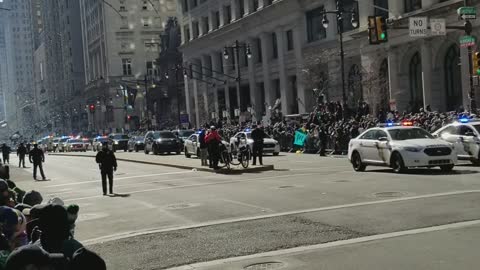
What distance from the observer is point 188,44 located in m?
83.9

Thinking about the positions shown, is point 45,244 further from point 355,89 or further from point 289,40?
point 289,40

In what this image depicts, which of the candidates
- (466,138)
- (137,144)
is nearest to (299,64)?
(137,144)

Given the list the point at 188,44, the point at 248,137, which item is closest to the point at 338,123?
the point at 248,137

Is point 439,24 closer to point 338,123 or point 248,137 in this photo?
point 338,123

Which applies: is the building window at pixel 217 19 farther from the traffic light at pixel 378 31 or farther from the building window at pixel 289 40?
the traffic light at pixel 378 31

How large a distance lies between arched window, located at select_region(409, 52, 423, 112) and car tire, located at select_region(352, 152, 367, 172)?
78.7ft

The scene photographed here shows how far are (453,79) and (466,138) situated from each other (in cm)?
2210

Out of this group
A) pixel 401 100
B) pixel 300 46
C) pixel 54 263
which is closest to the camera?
pixel 54 263

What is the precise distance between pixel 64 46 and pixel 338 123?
13435cm

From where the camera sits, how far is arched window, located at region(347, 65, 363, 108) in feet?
156

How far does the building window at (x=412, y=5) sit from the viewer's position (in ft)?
138

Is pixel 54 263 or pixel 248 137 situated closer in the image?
pixel 54 263

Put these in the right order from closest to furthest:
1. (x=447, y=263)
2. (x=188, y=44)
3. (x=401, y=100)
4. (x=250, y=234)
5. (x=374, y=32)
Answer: (x=447, y=263) → (x=250, y=234) → (x=374, y=32) → (x=401, y=100) → (x=188, y=44)

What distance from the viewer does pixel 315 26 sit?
5603 centimetres
